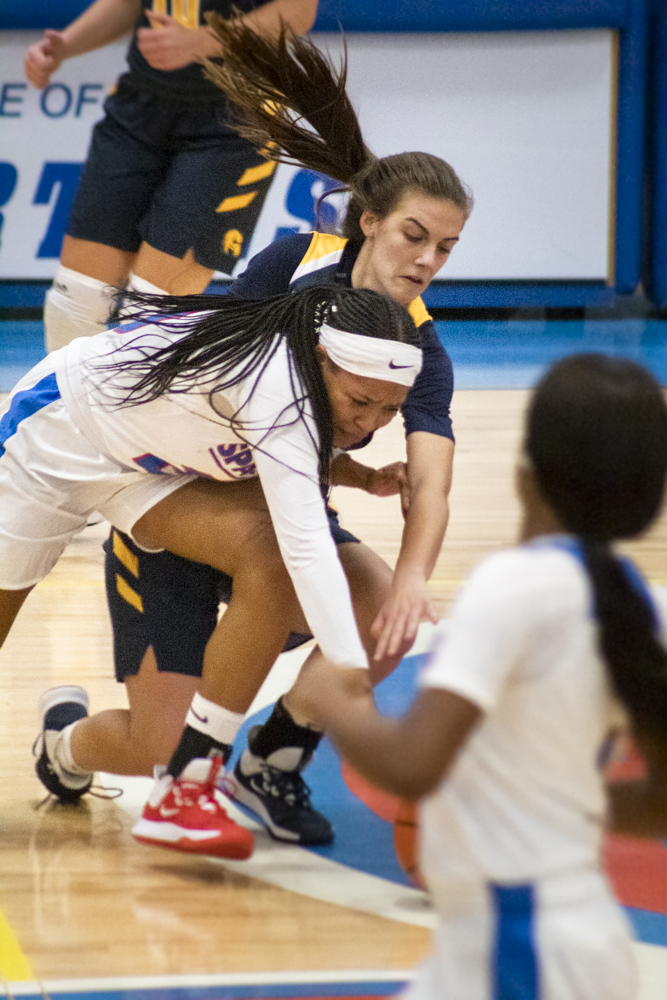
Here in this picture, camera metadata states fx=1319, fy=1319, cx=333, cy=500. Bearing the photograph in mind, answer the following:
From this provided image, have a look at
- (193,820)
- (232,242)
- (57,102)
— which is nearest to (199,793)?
(193,820)

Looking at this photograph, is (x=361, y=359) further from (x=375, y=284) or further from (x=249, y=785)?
(x=249, y=785)

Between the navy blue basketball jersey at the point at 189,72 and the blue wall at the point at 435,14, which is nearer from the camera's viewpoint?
the navy blue basketball jersey at the point at 189,72

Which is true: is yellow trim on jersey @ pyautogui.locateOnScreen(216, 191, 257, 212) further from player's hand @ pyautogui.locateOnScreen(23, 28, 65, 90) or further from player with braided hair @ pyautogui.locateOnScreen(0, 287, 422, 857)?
player with braided hair @ pyautogui.locateOnScreen(0, 287, 422, 857)

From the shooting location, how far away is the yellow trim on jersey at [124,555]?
6.53ft

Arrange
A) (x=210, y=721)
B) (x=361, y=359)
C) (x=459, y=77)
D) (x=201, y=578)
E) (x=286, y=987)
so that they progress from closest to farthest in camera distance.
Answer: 1. (x=286, y=987)
2. (x=361, y=359)
3. (x=210, y=721)
4. (x=201, y=578)
5. (x=459, y=77)

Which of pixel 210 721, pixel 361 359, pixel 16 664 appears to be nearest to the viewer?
pixel 361 359

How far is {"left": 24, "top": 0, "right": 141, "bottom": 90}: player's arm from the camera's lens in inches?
121

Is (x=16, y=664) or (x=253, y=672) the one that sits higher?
(x=253, y=672)

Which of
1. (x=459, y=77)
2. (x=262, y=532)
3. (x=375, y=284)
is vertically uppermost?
(x=375, y=284)

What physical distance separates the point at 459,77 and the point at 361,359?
19.5ft

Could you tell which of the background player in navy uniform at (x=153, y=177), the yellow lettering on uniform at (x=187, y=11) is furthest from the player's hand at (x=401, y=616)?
the yellow lettering on uniform at (x=187, y=11)

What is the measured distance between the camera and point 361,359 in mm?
1643

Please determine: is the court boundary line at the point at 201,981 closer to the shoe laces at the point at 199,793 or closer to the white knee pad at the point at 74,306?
the shoe laces at the point at 199,793

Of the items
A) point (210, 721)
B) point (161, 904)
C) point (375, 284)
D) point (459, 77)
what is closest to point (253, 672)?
point (210, 721)
